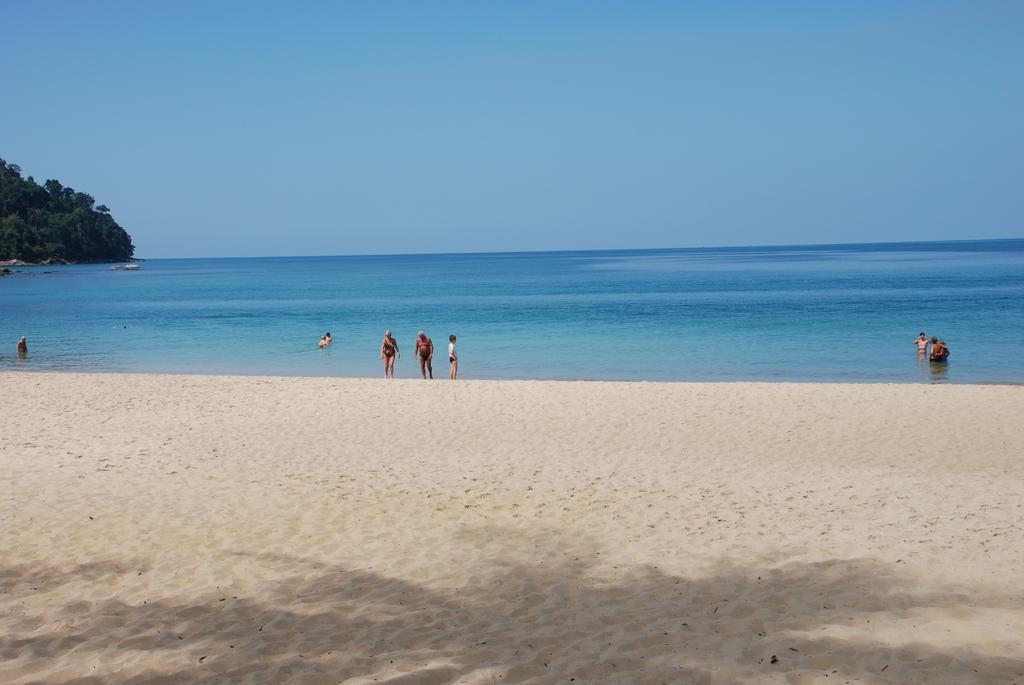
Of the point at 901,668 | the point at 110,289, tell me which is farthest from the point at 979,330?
the point at 110,289

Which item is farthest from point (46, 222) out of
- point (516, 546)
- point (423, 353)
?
point (516, 546)

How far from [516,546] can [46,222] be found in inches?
6867

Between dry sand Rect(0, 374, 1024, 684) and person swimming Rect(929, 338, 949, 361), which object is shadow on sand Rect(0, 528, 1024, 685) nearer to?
dry sand Rect(0, 374, 1024, 684)

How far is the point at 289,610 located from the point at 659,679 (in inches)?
122

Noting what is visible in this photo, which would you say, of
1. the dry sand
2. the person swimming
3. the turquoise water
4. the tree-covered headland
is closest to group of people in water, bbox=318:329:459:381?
the turquoise water

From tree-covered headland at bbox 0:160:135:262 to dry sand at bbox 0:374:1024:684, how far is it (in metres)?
155

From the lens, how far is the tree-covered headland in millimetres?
150000

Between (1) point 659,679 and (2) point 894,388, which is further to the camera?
(2) point 894,388

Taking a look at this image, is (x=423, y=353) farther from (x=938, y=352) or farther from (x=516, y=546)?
(x=938, y=352)

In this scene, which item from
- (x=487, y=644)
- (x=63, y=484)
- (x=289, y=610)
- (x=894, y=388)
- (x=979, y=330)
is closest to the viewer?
(x=487, y=644)

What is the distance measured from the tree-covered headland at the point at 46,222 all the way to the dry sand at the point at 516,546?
508ft

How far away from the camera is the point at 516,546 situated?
28.3 ft

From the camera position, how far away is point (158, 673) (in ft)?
18.5

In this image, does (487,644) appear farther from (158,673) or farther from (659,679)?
(158,673)
